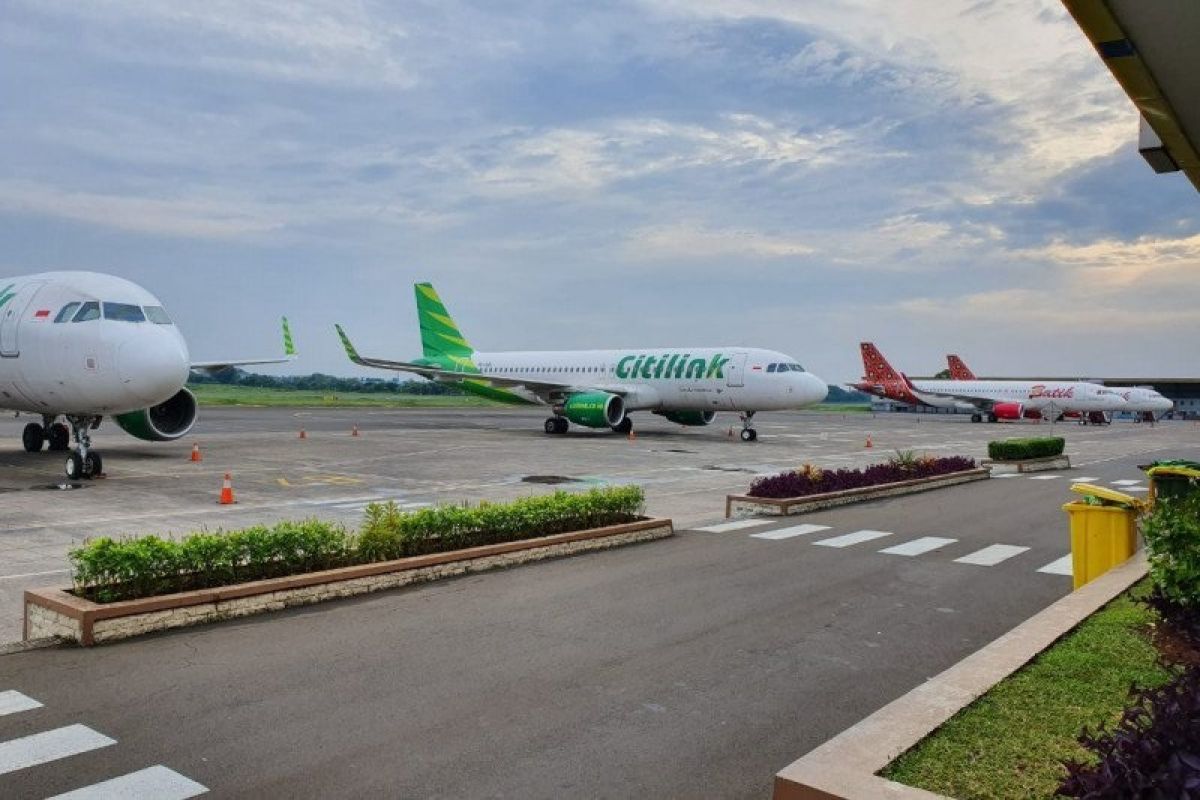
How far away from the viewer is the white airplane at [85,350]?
17.9 meters

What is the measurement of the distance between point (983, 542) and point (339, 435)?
30.8m

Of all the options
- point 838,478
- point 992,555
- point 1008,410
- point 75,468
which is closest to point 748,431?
point 838,478

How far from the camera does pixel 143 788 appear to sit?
15.7 ft

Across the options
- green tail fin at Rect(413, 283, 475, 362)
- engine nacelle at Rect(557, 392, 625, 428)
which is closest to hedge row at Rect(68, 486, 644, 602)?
engine nacelle at Rect(557, 392, 625, 428)

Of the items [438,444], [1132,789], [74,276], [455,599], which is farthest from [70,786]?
[438,444]

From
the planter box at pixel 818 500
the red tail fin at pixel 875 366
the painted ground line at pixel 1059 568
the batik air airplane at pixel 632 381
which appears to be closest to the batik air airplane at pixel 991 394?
the red tail fin at pixel 875 366

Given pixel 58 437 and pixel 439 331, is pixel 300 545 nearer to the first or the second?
pixel 58 437

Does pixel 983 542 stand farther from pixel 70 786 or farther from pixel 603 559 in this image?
pixel 70 786

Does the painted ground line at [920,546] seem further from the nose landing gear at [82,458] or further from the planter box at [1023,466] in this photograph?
the nose landing gear at [82,458]

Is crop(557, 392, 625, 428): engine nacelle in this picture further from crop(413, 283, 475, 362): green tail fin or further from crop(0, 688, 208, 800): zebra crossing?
crop(0, 688, 208, 800): zebra crossing

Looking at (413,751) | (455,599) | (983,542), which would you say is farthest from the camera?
(983,542)

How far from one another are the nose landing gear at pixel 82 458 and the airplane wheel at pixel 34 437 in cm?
704

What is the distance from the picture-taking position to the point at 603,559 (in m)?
11.8

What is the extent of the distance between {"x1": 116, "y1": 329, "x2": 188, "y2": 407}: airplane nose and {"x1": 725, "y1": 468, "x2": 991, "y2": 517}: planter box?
12214 mm
